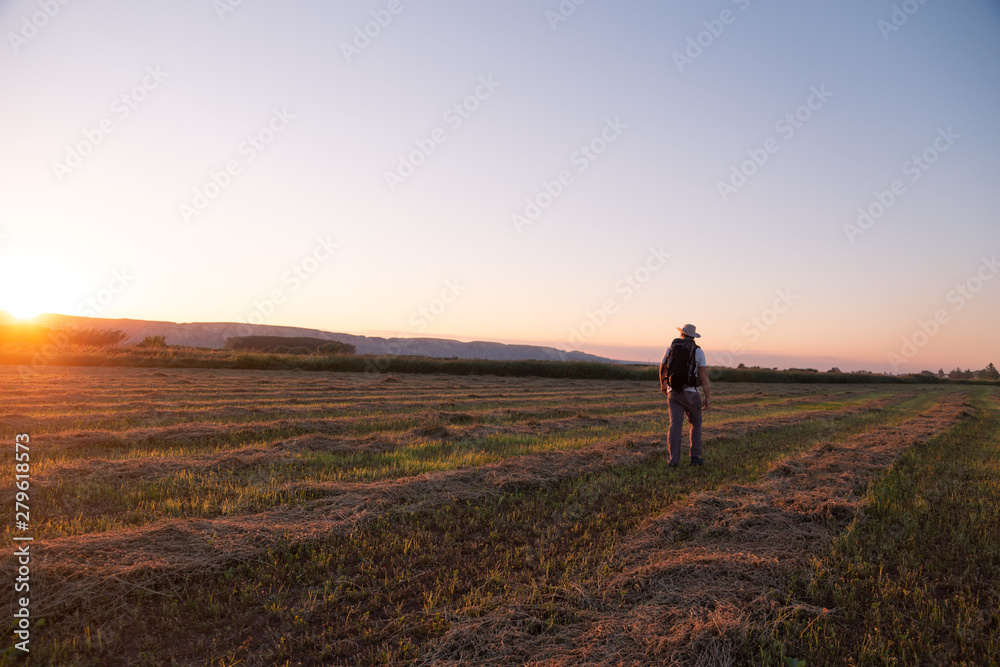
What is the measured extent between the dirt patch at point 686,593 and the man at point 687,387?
6.78 ft

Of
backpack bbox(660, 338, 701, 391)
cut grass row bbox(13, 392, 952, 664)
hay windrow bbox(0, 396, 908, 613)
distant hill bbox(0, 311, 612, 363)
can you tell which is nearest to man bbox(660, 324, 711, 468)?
backpack bbox(660, 338, 701, 391)

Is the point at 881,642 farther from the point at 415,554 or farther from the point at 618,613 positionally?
the point at 415,554

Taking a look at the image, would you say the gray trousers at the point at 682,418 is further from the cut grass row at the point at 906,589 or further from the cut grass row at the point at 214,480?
the cut grass row at the point at 906,589

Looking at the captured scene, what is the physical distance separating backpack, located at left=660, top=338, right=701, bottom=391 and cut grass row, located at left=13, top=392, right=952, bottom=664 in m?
3.36

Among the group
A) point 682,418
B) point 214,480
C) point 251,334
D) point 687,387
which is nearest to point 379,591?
point 214,480

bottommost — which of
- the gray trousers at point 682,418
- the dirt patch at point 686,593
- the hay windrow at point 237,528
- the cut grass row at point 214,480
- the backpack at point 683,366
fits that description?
the cut grass row at point 214,480

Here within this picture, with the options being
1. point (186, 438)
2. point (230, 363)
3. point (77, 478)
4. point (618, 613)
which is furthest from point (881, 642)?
point (230, 363)

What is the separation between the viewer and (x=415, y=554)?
523 cm

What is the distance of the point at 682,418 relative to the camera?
9742 millimetres

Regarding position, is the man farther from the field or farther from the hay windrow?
the hay windrow

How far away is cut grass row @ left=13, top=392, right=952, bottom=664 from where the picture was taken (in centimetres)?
358

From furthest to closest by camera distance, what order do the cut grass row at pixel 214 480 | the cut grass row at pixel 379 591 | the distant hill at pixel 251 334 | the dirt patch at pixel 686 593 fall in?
the distant hill at pixel 251 334 < the cut grass row at pixel 214 480 < the cut grass row at pixel 379 591 < the dirt patch at pixel 686 593

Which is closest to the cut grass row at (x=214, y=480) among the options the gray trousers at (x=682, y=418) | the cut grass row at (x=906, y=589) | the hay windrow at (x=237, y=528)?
the hay windrow at (x=237, y=528)

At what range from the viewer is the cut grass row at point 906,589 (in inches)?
141
